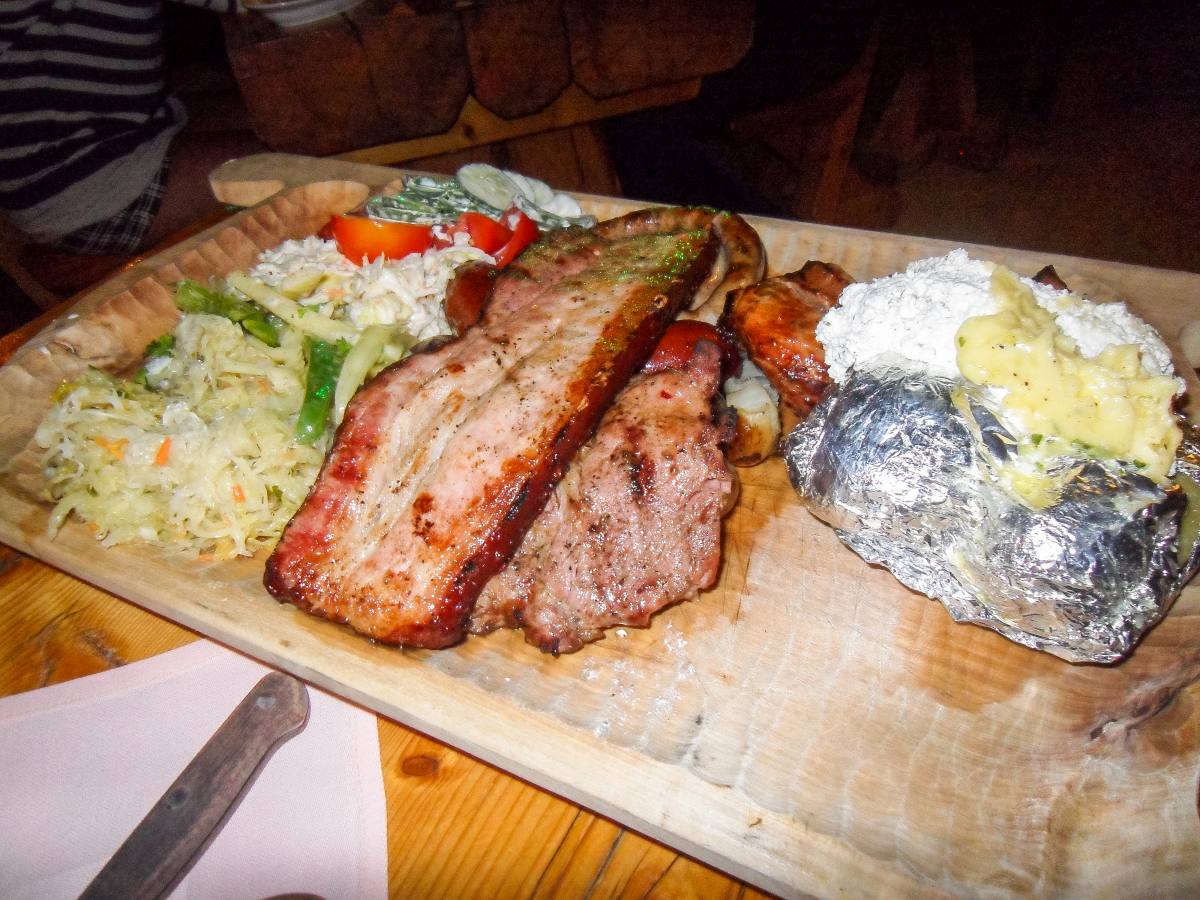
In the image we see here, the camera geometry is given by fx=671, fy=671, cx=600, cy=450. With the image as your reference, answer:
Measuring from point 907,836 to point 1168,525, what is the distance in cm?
100

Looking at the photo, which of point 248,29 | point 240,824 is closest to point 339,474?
point 240,824

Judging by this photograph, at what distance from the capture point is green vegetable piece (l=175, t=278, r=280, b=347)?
9.82ft

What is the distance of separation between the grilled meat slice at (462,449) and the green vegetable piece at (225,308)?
102 centimetres

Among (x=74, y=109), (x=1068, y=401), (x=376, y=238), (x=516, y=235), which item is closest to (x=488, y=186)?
(x=516, y=235)

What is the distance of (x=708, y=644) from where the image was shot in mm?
2012

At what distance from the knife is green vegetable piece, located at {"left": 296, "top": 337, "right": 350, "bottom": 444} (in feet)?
3.31

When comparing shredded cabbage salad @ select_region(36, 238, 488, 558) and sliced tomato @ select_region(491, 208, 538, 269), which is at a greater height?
sliced tomato @ select_region(491, 208, 538, 269)

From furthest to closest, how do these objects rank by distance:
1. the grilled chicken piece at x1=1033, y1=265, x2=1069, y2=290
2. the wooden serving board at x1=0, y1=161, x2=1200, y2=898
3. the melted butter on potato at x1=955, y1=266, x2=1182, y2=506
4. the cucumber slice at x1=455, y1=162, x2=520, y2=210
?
1. the cucumber slice at x1=455, y1=162, x2=520, y2=210
2. the grilled chicken piece at x1=1033, y1=265, x2=1069, y2=290
3. the melted butter on potato at x1=955, y1=266, x2=1182, y2=506
4. the wooden serving board at x1=0, y1=161, x2=1200, y2=898

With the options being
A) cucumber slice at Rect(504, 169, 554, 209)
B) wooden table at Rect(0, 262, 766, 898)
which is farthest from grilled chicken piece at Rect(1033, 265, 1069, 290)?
cucumber slice at Rect(504, 169, 554, 209)

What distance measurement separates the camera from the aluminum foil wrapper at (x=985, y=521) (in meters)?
1.64

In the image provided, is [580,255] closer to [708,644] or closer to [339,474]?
[339,474]

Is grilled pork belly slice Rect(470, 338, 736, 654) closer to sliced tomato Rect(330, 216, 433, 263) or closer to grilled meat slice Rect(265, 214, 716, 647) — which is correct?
grilled meat slice Rect(265, 214, 716, 647)

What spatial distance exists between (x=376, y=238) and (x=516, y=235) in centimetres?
72

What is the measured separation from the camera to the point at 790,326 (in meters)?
2.38
